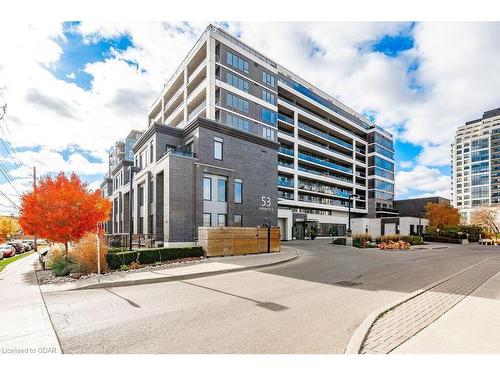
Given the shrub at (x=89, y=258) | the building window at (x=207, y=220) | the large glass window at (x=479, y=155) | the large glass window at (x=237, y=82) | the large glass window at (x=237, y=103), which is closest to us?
the shrub at (x=89, y=258)

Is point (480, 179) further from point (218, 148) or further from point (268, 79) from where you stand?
point (218, 148)

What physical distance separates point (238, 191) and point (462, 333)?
23286 mm

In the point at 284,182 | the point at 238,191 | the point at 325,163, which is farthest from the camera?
the point at 325,163

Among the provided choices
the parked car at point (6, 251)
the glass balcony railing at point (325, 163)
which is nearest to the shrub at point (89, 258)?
the parked car at point (6, 251)

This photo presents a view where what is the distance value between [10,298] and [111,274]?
3500 millimetres

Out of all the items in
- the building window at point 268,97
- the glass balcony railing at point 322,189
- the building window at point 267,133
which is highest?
the building window at point 268,97

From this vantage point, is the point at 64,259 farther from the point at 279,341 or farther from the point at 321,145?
the point at 321,145

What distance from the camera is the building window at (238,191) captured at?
27172 millimetres

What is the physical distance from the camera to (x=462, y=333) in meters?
4.90

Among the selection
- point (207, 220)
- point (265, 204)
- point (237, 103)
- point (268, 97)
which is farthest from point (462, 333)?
point (268, 97)

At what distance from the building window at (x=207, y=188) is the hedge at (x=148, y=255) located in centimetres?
831

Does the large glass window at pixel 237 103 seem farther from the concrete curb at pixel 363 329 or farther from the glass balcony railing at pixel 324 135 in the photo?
the concrete curb at pixel 363 329

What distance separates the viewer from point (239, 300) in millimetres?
7520

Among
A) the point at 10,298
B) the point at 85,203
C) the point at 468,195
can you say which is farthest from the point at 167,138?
the point at 468,195
